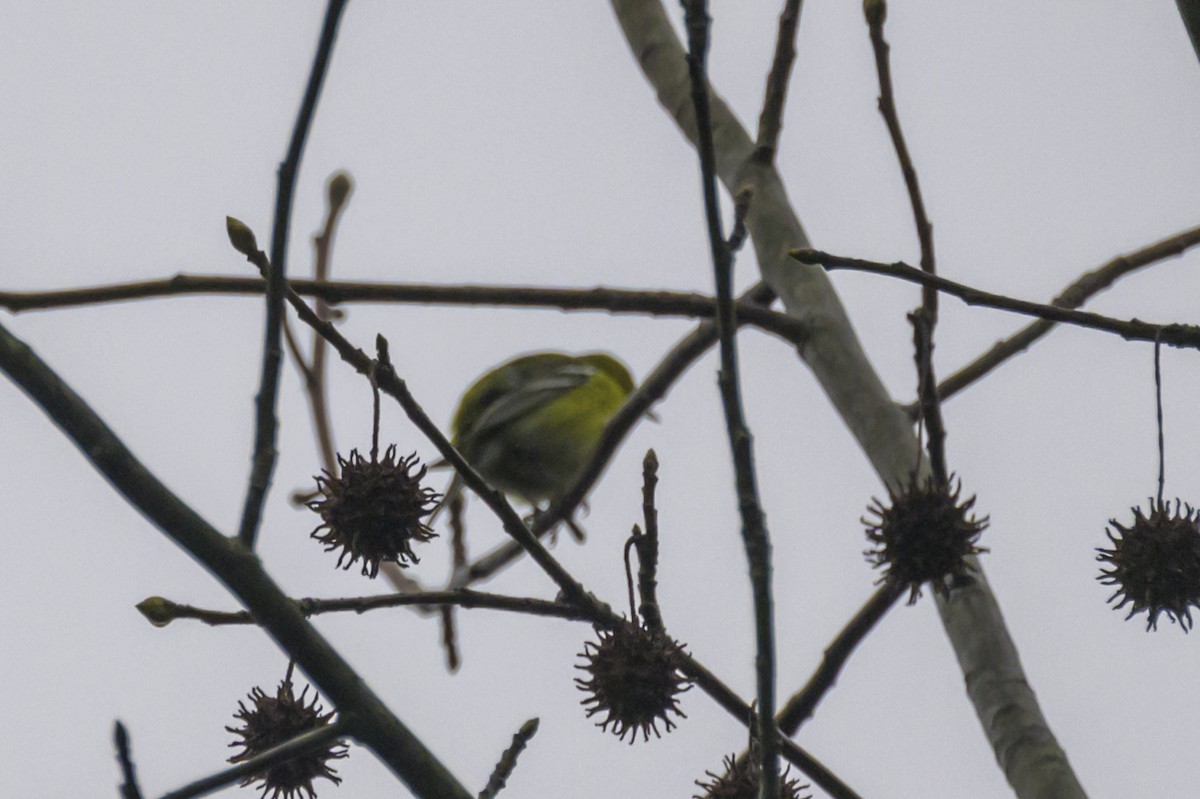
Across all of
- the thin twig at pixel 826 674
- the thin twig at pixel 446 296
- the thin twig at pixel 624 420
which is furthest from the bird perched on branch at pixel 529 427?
the thin twig at pixel 826 674

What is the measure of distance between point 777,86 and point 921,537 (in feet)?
5.64

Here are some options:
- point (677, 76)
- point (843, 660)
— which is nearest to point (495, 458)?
point (677, 76)

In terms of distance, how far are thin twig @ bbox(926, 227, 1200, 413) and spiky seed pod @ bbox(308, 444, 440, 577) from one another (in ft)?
4.41

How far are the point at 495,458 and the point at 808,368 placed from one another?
335cm

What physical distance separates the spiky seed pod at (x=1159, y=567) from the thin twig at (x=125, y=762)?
1.46 m

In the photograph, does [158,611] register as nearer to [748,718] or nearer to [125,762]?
[125,762]

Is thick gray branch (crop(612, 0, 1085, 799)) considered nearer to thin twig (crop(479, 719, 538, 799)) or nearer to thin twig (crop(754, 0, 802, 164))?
thin twig (crop(754, 0, 802, 164))

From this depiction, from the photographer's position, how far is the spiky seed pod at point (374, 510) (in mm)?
2092

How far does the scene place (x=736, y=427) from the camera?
1.49 m

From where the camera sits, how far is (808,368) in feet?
10.5

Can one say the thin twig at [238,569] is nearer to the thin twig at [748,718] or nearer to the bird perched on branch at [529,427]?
the thin twig at [748,718]

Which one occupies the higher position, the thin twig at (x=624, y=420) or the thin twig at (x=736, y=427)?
the thin twig at (x=624, y=420)

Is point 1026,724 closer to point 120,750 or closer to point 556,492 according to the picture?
point 120,750

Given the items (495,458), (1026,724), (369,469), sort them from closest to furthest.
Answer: (369,469)
(1026,724)
(495,458)
